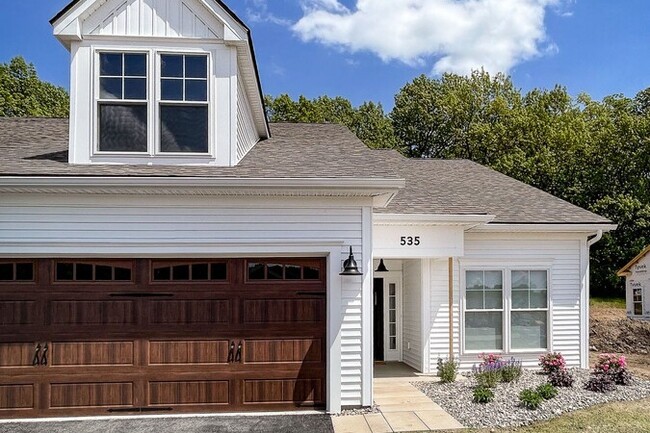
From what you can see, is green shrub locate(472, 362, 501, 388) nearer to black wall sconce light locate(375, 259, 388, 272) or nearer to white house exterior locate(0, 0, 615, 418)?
white house exterior locate(0, 0, 615, 418)

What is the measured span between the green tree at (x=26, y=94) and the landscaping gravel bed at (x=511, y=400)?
1066 inches

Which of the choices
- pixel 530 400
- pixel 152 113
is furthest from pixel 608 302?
pixel 152 113

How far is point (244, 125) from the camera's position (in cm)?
903

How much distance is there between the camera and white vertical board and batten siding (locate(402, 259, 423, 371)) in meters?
10.4

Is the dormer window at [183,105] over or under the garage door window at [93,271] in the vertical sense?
over

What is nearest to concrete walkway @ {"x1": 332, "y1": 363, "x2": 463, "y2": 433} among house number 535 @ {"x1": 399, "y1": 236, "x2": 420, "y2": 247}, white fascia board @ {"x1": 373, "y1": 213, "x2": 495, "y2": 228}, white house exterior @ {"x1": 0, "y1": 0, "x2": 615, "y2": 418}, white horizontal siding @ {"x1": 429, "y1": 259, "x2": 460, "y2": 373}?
white house exterior @ {"x1": 0, "y1": 0, "x2": 615, "y2": 418}

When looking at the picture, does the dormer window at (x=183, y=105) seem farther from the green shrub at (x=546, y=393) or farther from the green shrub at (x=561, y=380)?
the green shrub at (x=561, y=380)

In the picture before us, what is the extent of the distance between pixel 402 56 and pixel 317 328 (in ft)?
107

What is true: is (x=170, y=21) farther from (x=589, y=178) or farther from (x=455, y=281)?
(x=589, y=178)

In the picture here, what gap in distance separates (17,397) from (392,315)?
23.7 feet

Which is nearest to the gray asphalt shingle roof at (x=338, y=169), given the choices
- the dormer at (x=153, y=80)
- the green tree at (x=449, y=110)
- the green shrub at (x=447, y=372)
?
the dormer at (x=153, y=80)

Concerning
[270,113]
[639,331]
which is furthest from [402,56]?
[639,331]

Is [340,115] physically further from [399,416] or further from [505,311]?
[399,416]

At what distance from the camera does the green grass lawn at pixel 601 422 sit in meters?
6.54
